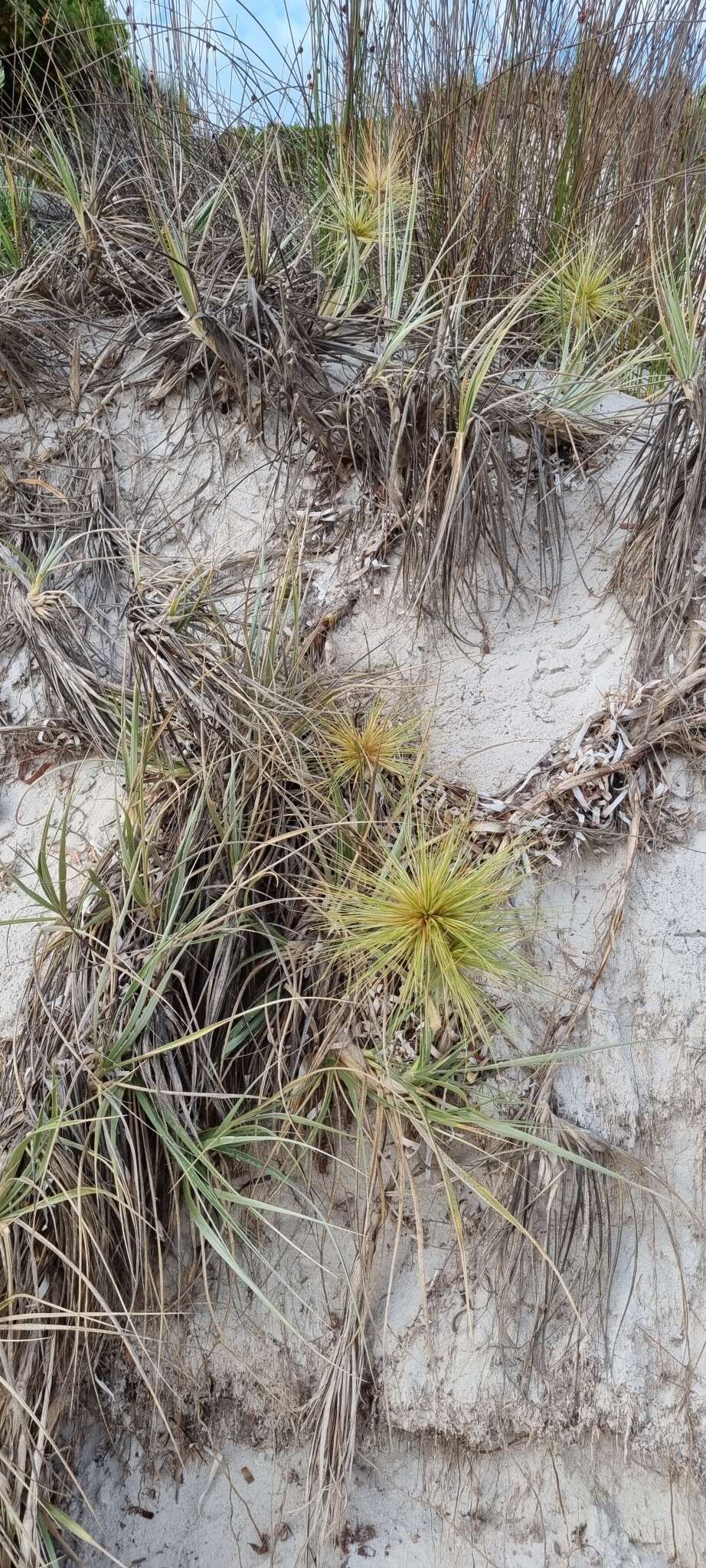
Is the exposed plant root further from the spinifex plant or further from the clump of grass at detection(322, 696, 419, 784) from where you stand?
the clump of grass at detection(322, 696, 419, 784)

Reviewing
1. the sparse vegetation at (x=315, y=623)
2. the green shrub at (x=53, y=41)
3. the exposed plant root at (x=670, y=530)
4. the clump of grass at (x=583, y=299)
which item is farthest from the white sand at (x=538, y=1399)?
the green shrub at (x=53, y=41)

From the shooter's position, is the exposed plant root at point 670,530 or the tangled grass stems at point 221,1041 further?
the exposed plant root at point 670,530

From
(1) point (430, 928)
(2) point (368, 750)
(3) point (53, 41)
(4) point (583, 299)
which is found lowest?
(1) point (430, 928)

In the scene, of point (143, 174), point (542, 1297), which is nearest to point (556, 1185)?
point (542, 1297)

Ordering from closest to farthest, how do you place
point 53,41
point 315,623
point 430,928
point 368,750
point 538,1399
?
point 430,928
point 538,1399
point 368,750
point 315,623
point 53,41

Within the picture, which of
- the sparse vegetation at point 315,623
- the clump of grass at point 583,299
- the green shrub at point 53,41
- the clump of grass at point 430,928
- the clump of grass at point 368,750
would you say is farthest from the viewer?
the green shrub at point 53,41

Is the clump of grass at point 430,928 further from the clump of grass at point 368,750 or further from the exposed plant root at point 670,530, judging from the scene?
the exposed plant root at point 670,530

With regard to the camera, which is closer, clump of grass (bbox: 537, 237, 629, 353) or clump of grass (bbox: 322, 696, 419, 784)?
clump of grass (bbox: 322, 696, 419, 784)

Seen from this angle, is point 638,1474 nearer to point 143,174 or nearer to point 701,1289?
point 701,1289

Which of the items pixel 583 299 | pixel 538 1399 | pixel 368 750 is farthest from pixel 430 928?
pixel 583 299

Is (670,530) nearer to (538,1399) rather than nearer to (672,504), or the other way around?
(672,504)

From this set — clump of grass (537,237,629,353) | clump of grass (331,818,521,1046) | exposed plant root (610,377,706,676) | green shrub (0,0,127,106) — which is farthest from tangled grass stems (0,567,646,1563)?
green shrub (0,0,127,106)
